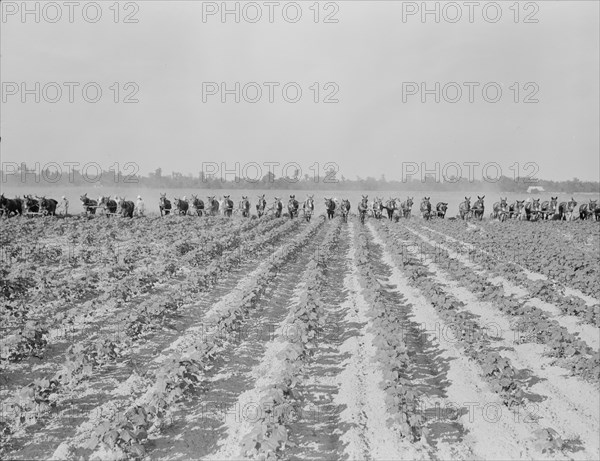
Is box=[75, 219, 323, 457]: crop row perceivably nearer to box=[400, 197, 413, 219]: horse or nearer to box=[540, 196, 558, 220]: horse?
box=[400, 197, 413, 219]: horse

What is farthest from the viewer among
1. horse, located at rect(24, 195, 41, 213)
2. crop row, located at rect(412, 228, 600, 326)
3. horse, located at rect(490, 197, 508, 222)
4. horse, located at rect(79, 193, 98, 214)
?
horse, located at rect(490, 197, 508, 222)

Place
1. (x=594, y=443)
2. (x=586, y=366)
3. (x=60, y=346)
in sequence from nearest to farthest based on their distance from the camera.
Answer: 1. (x=594, y=443)
2. (x=586, y=366)
3. (x=60, y=346)

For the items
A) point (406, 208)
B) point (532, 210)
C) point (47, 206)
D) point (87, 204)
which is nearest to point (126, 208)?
point (87, 204)

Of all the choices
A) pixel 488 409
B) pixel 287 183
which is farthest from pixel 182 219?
pixel 287 183

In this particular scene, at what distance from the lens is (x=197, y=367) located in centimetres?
610

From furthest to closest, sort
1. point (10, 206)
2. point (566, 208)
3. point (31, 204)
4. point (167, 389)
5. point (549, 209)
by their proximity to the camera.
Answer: point (566, 208) < point (549, 209) < point (31, 204) < point (10, 206) < point (167, 389)

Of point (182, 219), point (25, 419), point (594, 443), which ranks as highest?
point (182, 219)

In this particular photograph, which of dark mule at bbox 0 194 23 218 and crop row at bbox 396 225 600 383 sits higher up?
dark mule at bbox 0 194 23 218

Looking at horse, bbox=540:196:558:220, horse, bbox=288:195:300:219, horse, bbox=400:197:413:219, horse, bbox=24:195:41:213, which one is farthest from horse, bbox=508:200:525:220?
horse, bbox=24:195:41:213

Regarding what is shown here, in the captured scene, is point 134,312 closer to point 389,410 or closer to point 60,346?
point 60,346

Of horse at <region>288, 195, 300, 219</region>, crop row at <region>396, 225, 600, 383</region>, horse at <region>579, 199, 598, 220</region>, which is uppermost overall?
horse at <region>288, 195, 300, 219</region>

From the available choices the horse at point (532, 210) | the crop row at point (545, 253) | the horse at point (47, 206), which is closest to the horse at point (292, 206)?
the crop row at point (545, 253)

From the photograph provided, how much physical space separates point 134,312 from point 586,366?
7231mm

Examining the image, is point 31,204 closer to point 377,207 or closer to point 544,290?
point 377,207
